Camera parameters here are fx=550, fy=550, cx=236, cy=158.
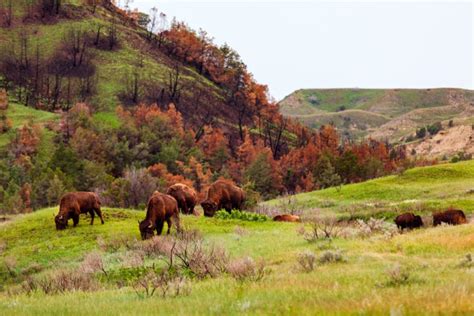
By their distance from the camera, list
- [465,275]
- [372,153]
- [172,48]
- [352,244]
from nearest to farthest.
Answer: [465,275] < [352,244] < [372,153] < [172,48]

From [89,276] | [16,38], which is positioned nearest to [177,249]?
[89,276]

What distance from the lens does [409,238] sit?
49.2 feet

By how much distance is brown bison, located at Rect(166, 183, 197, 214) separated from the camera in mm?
31516

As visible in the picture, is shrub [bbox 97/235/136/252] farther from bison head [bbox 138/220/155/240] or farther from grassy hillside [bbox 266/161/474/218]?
grassy hillside [bbox 266/161/474/218]

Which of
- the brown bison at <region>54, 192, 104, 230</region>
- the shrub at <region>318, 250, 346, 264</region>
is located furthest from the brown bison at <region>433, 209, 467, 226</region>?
the brown bison at <region>54, 192, 104, 230</region>

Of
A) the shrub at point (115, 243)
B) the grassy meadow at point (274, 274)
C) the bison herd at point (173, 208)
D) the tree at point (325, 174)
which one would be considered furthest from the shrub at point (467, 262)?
the tree at point (325, 174)

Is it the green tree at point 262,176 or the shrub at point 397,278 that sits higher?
the shrub at point 397,278

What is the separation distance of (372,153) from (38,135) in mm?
61436

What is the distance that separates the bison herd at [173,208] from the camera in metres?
22.8

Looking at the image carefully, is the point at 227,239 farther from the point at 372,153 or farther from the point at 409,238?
the point at 372,153

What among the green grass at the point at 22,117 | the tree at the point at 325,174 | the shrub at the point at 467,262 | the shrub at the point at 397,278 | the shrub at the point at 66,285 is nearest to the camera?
the shrub at the point at 397,278

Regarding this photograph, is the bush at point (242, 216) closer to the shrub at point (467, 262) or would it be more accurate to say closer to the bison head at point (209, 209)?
the bison head at point (209, 209)

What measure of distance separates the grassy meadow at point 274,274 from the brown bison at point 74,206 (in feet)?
1.60

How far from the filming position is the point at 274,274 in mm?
11086
